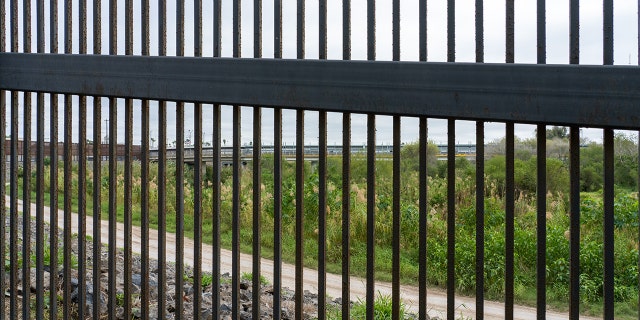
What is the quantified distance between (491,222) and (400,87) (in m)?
3.38

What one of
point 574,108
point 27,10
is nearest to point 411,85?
point 574,108

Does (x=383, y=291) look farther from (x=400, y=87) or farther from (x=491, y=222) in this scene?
(x=400, y=87)

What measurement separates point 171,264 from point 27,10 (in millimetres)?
2813

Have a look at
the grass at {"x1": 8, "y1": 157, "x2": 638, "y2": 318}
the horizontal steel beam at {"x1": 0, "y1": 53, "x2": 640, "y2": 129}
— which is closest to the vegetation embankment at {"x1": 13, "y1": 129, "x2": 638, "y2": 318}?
the grass at {"x1": 8, "y1": 157, "x2": 638, "y2": 318}

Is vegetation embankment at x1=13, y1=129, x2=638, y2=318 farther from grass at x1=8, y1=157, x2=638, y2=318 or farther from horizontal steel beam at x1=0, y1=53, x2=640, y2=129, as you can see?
horizontal steel beam at x1=0, y1=53, x2=640, y2=129

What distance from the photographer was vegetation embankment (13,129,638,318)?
3.96m

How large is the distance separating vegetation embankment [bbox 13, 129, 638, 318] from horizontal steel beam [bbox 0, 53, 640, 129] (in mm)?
1864

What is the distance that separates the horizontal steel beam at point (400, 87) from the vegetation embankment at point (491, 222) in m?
1.86

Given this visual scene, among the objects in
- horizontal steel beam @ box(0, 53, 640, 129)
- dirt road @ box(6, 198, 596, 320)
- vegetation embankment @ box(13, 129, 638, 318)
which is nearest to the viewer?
horizontal steel beam @ box(0, 53, 640, 129)

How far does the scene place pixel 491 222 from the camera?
456 centimetres

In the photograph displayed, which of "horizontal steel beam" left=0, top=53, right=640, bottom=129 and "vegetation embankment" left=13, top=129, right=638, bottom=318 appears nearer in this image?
"horizontal steel beam" left=0, top=53, right=640, bottom=129

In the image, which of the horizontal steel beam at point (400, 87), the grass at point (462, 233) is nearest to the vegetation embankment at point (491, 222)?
the grass at point (462, 233)

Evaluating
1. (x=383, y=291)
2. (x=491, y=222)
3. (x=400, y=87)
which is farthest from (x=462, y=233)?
(x=400, y=87)

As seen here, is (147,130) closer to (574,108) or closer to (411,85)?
(411,85)
